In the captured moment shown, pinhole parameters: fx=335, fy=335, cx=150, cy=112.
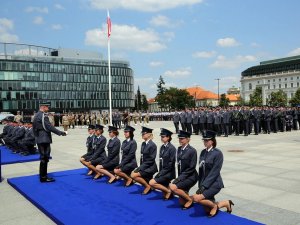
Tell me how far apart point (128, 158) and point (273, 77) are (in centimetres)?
14342

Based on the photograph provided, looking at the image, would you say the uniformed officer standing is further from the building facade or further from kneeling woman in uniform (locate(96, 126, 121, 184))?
the building facade

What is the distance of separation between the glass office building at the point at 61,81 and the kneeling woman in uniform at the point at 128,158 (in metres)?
87.0

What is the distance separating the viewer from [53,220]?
21.6 ft

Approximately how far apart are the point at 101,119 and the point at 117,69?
234ft

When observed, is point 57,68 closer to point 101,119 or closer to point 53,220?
point 101,119

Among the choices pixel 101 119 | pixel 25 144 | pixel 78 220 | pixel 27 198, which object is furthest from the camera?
pixel 101 119

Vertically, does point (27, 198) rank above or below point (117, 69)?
Answer: below

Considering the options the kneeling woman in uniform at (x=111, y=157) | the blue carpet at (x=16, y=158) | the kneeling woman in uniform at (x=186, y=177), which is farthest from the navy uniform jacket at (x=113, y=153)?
the blue carpet at (x=16, y=158)

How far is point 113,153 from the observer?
30.5 ft

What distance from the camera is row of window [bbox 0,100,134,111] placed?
8912 centimetres

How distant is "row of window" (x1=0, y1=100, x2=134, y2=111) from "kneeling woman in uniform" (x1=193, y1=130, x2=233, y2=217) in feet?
296

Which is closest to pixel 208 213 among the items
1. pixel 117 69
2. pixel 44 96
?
pixel 44 96

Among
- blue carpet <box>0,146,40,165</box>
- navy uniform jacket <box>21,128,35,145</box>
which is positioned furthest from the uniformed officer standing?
navy uniform jacket <box>21,128,35,145</box>

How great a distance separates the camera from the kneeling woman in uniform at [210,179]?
603 centimetres
